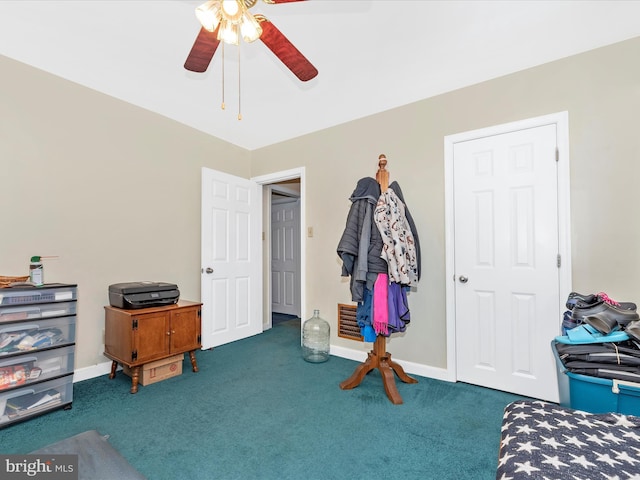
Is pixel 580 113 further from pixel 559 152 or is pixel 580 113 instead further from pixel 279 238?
pixel 279 238

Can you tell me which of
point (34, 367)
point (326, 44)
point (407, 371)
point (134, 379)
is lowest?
point (407, 371)

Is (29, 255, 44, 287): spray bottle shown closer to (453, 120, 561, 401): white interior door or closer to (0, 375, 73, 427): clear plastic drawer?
(0, 375, 73, 427): clear plastic drawer

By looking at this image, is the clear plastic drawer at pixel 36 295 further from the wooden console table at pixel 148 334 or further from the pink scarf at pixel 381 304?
the pink scarf at pixel 381 304

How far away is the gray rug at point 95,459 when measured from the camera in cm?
99

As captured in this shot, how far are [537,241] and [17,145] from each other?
4094 mm

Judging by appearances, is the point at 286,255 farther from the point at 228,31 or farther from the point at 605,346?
the point at 605,346

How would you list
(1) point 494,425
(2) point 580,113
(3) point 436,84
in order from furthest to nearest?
(3) point 436,84, (2) point 580,113, (1) point 494,425

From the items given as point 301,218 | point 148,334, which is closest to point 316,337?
point 301,218

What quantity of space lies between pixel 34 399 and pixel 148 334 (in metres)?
0.75

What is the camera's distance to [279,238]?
595 centimetres

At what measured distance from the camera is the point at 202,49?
172 cm

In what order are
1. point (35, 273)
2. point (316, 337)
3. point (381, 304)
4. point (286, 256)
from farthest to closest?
point (286, 256)
point (316, 337)
point (381, 304)
point (35, 273)

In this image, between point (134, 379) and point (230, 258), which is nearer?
point (134, 379)

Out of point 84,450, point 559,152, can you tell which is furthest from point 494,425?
point 84,450
